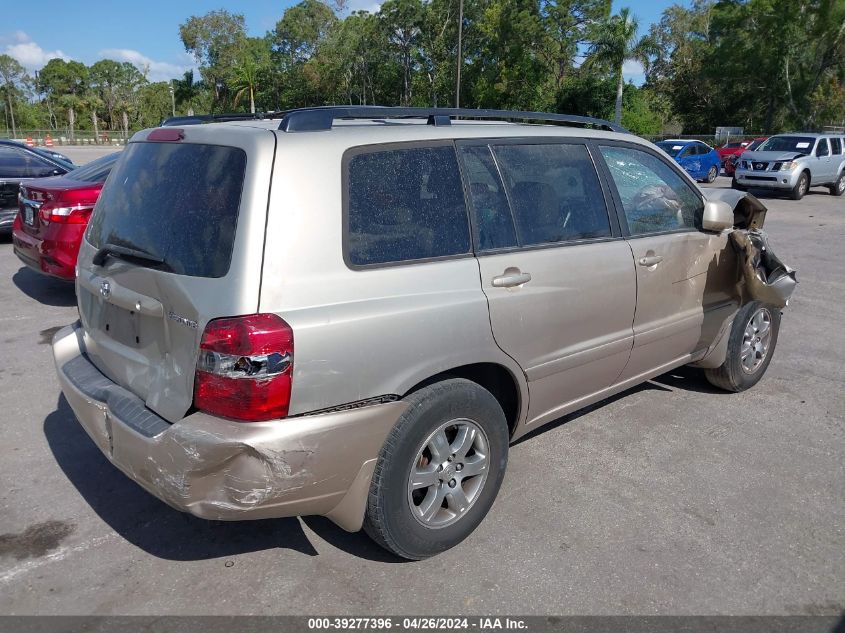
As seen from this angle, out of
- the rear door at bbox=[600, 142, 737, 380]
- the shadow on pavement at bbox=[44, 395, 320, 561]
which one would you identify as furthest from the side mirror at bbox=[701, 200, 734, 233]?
the shadow on pavement at bbox=[44, 395, 320, 561]

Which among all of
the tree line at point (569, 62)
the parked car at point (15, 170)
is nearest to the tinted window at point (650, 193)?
the parked car at point (15, 170)

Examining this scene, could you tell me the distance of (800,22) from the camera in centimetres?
4284

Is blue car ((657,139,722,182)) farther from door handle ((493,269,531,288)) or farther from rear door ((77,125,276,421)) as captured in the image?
rear door ((77,125,276,421))

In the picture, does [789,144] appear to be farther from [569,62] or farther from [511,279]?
[569,62]

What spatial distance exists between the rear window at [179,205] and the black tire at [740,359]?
141 inches

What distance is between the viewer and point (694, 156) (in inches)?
909

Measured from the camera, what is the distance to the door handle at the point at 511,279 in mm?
3096

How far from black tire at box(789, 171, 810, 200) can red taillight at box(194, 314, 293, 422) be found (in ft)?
66.7

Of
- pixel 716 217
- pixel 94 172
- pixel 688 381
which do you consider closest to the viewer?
pixel 716 217

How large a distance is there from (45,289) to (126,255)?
5.62 metres

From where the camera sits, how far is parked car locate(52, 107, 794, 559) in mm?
2469

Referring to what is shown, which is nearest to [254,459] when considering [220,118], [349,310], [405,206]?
Answer: [349,310]

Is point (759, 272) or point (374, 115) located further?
point (759, 272)

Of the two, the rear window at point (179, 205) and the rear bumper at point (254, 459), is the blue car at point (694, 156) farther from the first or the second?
the rear bumper at point (254, 459)
